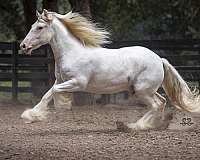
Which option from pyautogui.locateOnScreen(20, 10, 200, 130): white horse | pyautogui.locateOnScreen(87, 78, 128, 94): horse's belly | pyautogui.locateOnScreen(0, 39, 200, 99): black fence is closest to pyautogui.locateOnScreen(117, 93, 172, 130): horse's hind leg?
pyautogui.locateOnScreen(20, 10, 200, 130): white horse

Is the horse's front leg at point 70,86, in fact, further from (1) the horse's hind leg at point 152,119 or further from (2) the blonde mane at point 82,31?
(1) the horse's hind leg at point 152,119

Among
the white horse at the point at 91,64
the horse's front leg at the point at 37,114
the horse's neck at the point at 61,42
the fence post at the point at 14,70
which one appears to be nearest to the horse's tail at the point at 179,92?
the white horse at the point at 91,64

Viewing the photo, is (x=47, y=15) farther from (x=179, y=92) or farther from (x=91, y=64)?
(x=179, y=92)

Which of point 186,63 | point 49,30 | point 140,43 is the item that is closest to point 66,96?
point 49,30

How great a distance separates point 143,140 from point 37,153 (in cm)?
169

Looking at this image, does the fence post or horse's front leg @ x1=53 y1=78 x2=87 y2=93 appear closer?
horse's front leg @ x1=53 y1=78 x2=87 y2=93

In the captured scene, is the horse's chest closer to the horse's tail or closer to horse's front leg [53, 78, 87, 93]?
horse's front leg [53, 78, 87, 93]

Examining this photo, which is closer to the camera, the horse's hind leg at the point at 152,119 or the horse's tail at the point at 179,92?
the horse's hind leg at the point at 152,119

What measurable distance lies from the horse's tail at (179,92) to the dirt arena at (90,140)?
0.33m

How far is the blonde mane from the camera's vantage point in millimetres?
8031

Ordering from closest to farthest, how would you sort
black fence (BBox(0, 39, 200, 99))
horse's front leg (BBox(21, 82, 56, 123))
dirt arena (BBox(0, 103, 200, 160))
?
A: 1. dirt arena (BBox(0, 103, 200, 160))
2. horse's front leg (BBox(21, 82, 56, 123))
3. black fence (BBox(0, 39, 200, 99))

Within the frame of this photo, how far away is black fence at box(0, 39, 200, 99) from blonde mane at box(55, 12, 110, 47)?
540cm

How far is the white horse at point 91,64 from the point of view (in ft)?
25.3

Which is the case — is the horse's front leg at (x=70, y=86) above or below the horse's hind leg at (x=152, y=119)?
above
